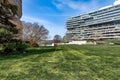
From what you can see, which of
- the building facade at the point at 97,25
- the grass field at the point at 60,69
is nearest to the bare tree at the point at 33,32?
the grass field at the point at 60,69

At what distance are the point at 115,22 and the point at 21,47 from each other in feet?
258

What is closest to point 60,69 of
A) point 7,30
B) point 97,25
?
point 7,30

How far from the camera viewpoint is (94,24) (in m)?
96.9

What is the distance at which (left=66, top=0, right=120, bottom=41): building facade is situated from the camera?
8470 cm

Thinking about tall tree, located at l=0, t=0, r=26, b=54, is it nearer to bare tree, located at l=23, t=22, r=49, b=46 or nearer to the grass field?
the grass field

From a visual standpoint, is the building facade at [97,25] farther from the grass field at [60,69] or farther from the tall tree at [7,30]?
the grass field at [60,69]

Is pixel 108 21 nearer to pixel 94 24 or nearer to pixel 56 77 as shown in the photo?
pixel 94 24

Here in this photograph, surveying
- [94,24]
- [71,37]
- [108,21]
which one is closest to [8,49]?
[108,21]

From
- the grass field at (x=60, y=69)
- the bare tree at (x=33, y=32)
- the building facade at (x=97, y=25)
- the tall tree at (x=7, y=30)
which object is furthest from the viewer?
the building facade at (x=97, y=25)

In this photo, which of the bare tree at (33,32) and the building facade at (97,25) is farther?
the building facade at (97,25)

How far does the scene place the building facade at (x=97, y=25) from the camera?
84700 mm

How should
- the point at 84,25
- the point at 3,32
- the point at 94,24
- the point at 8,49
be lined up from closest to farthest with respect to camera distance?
the point at 3,32
the point at 8,49
the point at 94,24
the point at 84,25

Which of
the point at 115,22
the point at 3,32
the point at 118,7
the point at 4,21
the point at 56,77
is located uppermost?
the point at 118,7

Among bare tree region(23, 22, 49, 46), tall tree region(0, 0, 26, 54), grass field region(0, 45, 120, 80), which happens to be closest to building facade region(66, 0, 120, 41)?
bare tree region(23, 22, 49, 46)
